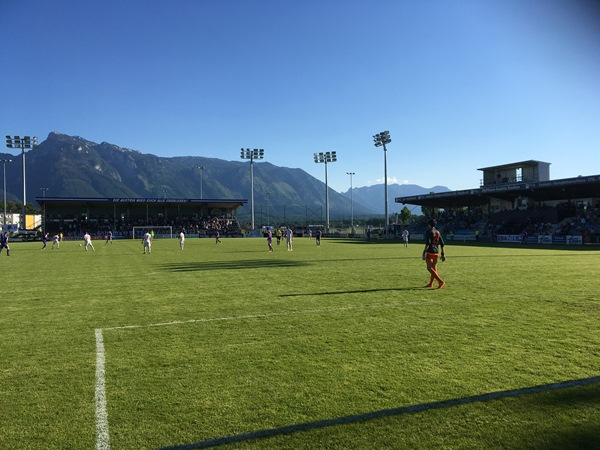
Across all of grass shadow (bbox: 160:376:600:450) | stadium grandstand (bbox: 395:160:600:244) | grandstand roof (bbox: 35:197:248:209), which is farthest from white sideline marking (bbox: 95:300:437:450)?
grandstand roof (bbox: 35:197:248:209)

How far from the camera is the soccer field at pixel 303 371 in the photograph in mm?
3826

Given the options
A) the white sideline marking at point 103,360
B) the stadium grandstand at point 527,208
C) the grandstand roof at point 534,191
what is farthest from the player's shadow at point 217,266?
the grandstand roof at point 534,191

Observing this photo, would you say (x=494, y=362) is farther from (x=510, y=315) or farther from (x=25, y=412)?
(x=25, y=412)

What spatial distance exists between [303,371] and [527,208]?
58422 mm

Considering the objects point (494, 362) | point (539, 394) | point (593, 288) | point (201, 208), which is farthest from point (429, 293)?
point (201, 208)

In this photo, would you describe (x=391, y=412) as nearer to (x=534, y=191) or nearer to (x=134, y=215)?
(x=534, y=191)

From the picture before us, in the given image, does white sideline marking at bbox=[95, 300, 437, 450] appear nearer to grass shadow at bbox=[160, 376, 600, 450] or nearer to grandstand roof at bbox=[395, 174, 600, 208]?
grass shadow at bbox=[160, 376, 600, 450]

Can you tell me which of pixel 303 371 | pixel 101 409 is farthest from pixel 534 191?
pixel 101 409

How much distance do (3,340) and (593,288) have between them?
46.6 ft

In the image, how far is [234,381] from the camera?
5.05 metres

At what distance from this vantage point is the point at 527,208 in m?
55.2

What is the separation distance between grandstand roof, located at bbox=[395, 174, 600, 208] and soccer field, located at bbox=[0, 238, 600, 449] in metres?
41.1

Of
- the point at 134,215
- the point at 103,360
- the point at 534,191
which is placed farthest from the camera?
the point at 134,215

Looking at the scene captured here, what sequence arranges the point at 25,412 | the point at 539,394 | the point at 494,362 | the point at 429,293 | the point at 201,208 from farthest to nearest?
the point at 201,208 → the point at 429,293 → the point at 494,362 → the point at 539,394 → the point at 25,412
